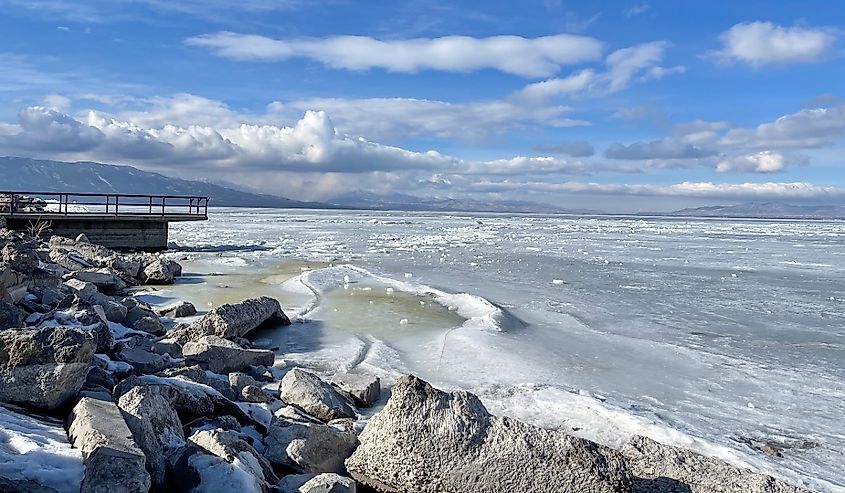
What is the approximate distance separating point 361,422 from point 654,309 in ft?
33.1

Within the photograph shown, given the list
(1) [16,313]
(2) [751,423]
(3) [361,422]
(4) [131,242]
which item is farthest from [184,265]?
(2) [751,423]

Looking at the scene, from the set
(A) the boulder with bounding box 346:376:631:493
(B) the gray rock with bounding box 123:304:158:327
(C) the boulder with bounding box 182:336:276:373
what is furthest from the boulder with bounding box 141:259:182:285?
(A) the boulder with bounding box 346:376:631:493

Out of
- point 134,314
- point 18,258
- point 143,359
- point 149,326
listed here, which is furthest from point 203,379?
point 18,258

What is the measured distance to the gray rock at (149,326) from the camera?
34.9 ft

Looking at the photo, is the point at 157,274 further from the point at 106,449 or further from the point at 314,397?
the point at 106,449

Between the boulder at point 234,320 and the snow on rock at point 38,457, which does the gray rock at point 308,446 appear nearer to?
the snow on rock at point 38,457

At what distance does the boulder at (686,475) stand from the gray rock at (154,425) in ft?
11.3

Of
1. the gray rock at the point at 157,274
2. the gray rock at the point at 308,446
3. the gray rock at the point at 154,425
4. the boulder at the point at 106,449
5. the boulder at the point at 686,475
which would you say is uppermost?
the boulder at the point at 106,449

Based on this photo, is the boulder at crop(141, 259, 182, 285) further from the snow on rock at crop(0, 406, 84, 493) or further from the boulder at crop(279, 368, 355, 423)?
the snow on rock at crop(0, 406, 84, 493)

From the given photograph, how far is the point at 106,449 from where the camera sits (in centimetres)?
385

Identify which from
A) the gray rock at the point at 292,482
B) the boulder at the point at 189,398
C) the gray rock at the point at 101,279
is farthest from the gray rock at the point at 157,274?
the gray rock at the point at 292,482

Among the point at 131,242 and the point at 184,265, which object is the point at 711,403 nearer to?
the point at 184,265

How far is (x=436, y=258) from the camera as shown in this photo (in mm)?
27719

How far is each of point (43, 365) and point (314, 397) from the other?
2.63 m
